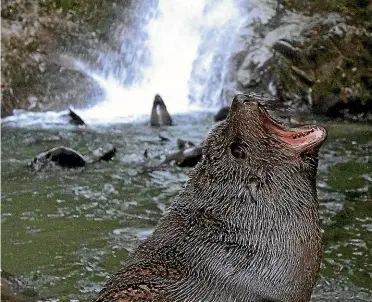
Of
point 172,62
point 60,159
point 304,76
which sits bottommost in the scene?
point 60,159

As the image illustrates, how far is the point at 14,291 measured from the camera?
6496 mm

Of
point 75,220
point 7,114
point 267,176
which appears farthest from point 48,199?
point 7,114

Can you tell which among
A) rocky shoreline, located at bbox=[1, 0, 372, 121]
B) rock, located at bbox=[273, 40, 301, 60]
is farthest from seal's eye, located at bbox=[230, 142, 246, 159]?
rock, located at bbox=[273, 40, 301, 60]

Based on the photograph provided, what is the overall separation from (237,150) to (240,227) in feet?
1.23

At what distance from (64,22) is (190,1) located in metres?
3.69

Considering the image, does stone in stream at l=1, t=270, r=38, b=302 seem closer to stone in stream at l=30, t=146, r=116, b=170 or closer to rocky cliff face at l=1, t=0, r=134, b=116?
stone in stream at l=30, t=146, r=116, b=170

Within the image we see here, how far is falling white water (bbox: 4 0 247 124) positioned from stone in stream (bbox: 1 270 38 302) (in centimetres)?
1030

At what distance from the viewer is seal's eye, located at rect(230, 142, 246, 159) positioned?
335 cm

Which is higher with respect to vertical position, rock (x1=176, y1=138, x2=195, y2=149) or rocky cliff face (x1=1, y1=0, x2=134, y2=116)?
rocky cliff face (x1=1, y1=0, x2=134, y2=116)

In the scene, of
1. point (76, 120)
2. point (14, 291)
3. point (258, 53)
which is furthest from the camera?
point (258, 53)

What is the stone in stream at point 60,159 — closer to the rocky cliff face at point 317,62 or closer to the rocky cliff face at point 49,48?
the rocky cliff face at point 317,62

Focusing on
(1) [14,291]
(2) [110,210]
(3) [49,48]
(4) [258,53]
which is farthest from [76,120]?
(1) [14,291]

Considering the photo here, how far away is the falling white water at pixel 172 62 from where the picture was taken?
59.9 feet

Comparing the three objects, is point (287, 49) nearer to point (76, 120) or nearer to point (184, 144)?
point (76, 120)
